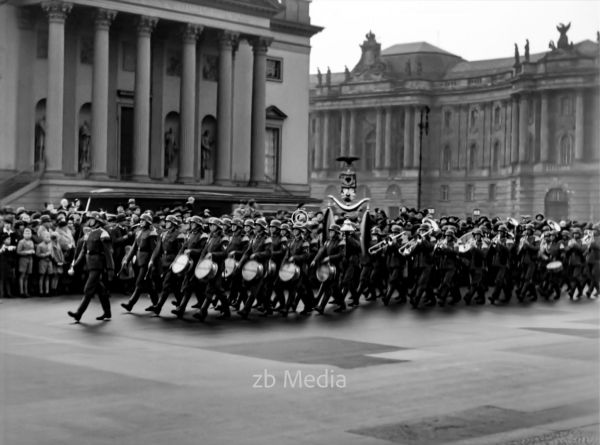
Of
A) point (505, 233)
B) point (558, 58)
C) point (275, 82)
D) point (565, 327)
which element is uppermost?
point (275, 82)

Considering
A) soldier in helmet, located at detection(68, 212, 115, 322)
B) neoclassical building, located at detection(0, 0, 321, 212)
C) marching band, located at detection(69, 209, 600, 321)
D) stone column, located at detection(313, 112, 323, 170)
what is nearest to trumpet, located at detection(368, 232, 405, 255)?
marching band, located at detection(69, 209, 600, 321)

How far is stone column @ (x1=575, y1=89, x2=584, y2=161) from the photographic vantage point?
11570 millimetres

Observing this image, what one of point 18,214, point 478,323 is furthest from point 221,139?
point 478,323

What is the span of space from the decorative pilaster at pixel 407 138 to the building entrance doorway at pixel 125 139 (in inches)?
1281

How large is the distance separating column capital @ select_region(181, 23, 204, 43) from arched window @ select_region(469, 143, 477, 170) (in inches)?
1337

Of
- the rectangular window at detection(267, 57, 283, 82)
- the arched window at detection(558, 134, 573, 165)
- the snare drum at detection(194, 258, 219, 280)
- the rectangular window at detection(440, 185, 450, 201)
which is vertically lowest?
the snare drum at detection(194, 258, 219, 280)

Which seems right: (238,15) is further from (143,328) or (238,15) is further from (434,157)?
(434,157)

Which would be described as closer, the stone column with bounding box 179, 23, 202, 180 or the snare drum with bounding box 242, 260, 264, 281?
the snare drum with bounding box 242, 260, 264, 281

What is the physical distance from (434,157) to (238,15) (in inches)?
1410

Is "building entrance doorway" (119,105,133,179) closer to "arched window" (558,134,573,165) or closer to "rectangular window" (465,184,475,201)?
"rectangular window" (465,184,475,201)

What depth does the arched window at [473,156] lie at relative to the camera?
48.5 ft

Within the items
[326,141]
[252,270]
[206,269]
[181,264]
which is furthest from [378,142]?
[252,270]

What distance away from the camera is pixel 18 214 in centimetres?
2650

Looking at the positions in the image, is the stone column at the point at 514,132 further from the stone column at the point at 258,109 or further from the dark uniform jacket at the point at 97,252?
the stone column at the point at 258,109
